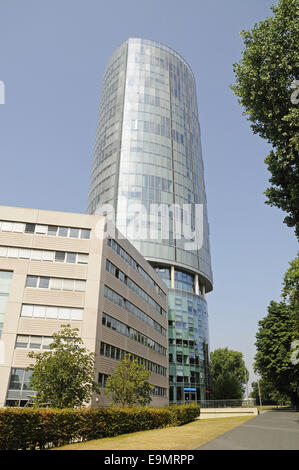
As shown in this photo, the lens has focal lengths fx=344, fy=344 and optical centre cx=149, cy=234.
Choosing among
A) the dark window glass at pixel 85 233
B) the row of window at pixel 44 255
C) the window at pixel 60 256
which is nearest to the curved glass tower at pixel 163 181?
the dark window glass at pixel 85 233

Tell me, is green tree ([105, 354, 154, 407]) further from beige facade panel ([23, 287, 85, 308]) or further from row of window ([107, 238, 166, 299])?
row of window ([107, 238, 166, 299])

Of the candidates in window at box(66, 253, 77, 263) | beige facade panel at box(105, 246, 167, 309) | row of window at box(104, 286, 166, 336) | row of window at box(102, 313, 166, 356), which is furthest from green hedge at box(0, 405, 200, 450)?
beige facade panel at box(105, 246, 167, 309)

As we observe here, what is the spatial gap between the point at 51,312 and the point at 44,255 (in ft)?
18.8

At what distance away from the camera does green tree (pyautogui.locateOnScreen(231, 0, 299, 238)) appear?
2047cm

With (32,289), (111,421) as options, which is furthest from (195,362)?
(111,421)

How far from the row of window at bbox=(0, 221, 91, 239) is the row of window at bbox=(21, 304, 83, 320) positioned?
7.46 meters

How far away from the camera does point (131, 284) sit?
44.0 m

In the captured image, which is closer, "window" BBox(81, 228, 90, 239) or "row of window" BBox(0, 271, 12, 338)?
"row of window" BBox(0, 271, 12, 338)

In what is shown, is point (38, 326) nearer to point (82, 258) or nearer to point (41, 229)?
point (82, 258)

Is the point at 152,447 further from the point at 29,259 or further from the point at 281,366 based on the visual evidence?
the point at 281,366

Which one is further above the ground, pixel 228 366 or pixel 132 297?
pixel 132 297

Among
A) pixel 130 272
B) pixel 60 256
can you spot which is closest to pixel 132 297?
pixel 130 272
